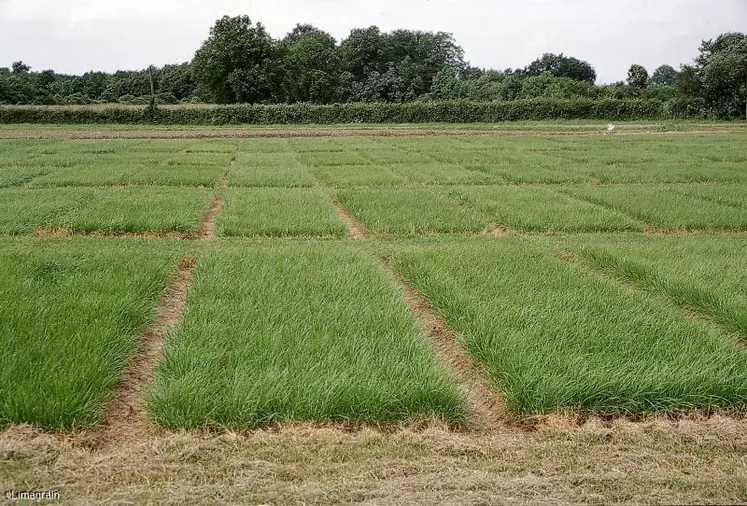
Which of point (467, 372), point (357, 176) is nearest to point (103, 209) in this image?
point (357, 176)

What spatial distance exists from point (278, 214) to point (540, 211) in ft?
12.8

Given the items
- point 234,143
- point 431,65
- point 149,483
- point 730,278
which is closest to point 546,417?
point 149,483

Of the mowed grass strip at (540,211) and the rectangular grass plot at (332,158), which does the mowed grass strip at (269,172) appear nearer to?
the rectangular grass plot at (332,158)

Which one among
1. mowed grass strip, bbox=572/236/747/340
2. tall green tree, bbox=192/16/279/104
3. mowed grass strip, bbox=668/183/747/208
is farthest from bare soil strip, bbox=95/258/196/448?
tall green tree, bbox=192/16/279/104

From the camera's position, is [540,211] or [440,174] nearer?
[540,211]

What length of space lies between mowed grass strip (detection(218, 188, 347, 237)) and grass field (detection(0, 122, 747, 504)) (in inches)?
2.8

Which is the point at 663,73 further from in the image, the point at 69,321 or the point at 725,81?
the point at 69,321

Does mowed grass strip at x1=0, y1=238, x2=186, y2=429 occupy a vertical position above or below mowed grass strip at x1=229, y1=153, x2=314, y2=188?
below

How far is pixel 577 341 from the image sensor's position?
12.9ft

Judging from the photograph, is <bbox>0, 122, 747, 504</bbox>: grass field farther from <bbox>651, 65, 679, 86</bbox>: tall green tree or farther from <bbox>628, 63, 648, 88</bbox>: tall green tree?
<bbox>651, 65, 679, 86</bbox>: tall green tree

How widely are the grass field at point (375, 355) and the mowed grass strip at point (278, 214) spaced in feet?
0.23

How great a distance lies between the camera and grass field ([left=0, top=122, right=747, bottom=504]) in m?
2.55

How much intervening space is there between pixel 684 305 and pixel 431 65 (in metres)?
75.0

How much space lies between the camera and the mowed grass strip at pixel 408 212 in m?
7.98
